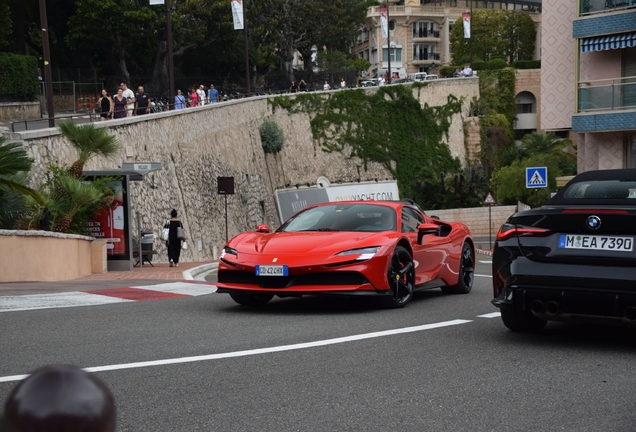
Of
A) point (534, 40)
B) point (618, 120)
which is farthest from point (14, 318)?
point (534, 40)

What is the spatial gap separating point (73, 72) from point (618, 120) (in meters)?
29.9

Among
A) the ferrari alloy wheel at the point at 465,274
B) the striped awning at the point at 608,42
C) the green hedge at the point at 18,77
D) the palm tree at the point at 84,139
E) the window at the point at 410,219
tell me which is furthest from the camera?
the green hedge at the point at 18,77

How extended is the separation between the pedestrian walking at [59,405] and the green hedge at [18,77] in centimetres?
4171

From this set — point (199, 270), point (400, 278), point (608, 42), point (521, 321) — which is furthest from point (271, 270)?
point (608, 42)

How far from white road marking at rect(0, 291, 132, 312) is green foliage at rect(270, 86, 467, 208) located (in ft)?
128

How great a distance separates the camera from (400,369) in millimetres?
6430

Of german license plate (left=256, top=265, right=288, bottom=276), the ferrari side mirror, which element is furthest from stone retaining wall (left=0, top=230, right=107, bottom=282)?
the ferrari side mirror

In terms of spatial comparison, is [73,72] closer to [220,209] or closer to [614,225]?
[220,209]

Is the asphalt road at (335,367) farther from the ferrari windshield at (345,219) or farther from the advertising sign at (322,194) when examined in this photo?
the advertising sign at (322,194)

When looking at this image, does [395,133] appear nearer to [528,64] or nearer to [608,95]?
[528,64]

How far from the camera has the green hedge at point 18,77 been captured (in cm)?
4034

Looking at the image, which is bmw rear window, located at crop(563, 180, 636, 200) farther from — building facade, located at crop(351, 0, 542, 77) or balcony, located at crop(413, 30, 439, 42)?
balcony, located at crop(413, 30, 439, 42)

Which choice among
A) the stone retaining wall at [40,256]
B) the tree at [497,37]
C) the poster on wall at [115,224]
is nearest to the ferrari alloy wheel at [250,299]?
the stone retaining wall at [40,256]

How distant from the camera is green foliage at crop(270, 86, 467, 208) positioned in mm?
52062
